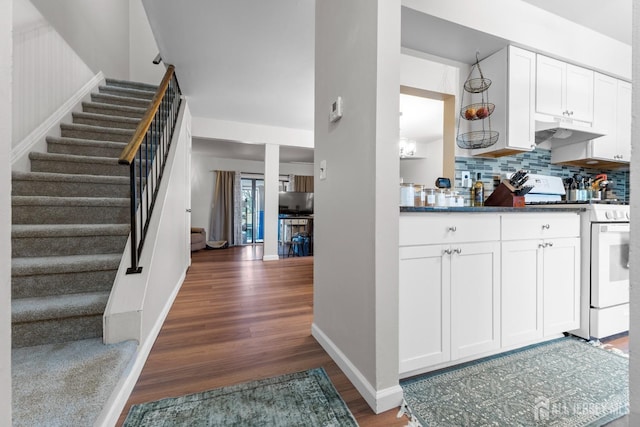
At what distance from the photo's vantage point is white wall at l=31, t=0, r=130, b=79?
2721mm

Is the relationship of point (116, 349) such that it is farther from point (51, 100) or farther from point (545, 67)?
point (545, 67)

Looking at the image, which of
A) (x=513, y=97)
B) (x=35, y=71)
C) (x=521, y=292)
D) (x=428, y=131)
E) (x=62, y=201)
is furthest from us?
(x=428, y=131)

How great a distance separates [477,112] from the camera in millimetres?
2109

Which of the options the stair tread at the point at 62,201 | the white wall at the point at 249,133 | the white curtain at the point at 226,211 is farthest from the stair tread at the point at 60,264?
the white curtain at the point at 226,211

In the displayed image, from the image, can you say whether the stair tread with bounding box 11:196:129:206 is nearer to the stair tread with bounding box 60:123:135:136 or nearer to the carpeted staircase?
the carpeted staircase

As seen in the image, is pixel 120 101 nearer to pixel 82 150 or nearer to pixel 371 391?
pixel 82 150

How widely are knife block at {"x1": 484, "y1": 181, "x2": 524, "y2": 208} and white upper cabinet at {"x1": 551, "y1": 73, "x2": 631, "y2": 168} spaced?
1.44 metres

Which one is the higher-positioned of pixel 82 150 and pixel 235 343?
pixel 82 150

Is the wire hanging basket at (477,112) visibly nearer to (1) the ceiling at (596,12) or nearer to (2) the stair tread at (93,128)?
(1) the ceiling at (596,12)

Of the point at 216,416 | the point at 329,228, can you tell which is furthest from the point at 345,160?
the point at 216,416

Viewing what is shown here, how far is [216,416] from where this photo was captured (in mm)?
1161

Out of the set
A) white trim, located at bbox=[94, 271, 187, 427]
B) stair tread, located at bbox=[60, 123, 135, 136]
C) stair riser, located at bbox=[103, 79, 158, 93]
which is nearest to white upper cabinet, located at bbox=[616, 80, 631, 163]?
white trim, located at bbox=[94, 271, 187, 427]

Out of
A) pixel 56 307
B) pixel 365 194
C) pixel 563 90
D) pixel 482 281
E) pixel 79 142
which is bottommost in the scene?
pixel 56 307

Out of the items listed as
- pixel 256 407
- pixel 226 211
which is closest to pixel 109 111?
pixel 256 407
